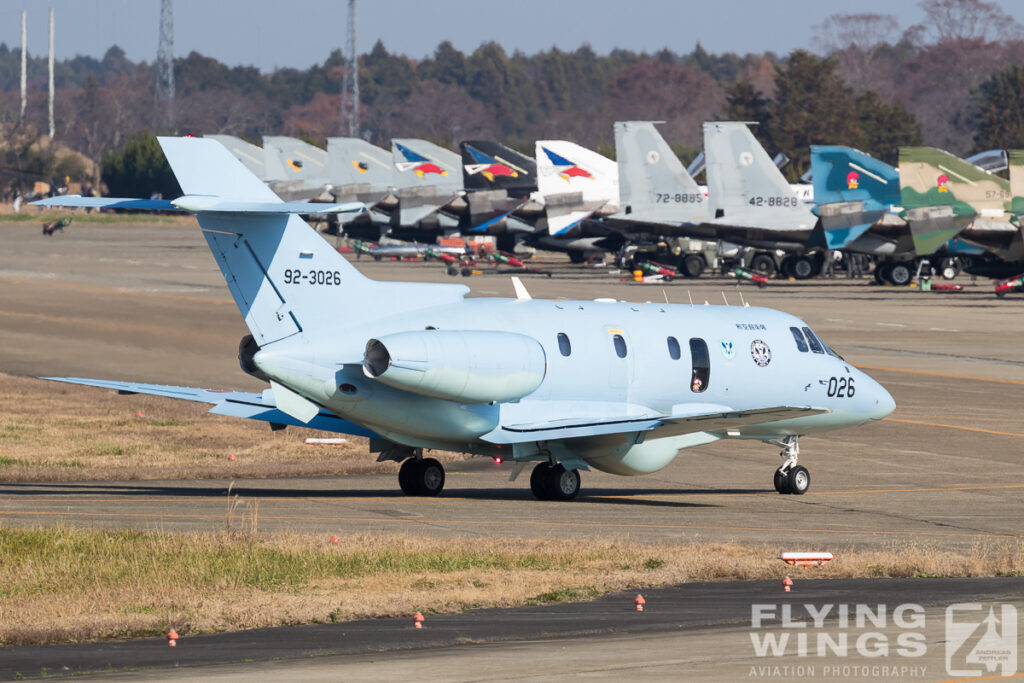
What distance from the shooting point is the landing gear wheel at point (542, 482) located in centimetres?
2703

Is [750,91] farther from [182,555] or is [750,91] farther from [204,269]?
[182,555]

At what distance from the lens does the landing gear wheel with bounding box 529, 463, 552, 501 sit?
27031 millimetres

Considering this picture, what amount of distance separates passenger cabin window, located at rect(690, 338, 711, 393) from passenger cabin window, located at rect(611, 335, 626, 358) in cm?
151

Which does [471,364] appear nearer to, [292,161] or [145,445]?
[145,445]

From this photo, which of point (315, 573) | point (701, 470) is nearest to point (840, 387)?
point (701, 470)

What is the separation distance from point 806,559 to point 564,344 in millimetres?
7656

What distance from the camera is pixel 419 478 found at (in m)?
26.9

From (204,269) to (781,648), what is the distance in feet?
279

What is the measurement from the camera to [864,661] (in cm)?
1416

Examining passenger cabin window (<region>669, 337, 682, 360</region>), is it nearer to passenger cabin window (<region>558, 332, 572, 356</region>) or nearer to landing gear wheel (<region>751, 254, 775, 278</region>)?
passenger cabin window (<region>558, 332, 572, 356</region>)

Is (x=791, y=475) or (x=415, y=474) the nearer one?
(x=415, y=474)

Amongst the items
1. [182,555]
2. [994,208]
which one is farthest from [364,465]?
[994,208]

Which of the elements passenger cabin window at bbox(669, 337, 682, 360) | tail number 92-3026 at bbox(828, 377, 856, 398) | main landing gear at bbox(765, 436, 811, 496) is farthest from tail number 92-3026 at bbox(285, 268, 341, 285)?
tail number 92-3026 at bbox(828, 377, 856, 398)

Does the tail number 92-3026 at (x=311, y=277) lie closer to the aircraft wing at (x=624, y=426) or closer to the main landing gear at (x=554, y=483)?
the aircraft wing at (x=624, y=426)
